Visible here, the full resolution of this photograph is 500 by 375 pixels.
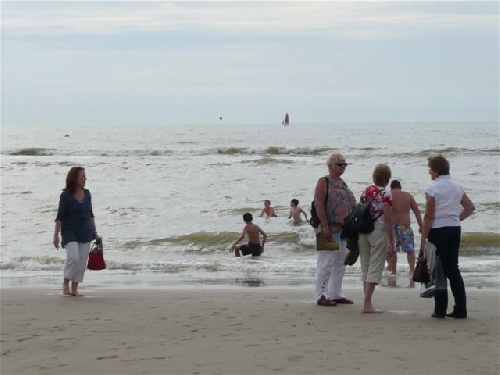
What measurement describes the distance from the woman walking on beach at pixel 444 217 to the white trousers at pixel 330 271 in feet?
3.88

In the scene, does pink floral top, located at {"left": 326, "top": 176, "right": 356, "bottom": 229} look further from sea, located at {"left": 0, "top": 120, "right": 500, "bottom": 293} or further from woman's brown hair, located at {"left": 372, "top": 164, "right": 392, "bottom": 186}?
sea, located at {"left": 0, "top": 120, "right": 500, "bottom": 293}

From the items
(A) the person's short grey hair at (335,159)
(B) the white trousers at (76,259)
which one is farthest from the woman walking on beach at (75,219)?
(A) the person's short grey hair at (335,159)

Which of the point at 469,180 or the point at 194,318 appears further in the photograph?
the point at 469,180

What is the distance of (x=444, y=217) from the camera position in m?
7.66

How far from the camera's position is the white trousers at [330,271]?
8.69m

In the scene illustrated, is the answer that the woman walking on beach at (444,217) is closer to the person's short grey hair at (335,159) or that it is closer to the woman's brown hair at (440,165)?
the woman's brown hair at (440,165)

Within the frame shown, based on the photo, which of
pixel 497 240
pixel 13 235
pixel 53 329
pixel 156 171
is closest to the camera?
pixel 53 329

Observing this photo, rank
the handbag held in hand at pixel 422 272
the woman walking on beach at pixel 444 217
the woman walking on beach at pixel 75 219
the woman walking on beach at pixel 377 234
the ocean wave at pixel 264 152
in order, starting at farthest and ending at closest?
the ocean wave at pixel 264 152, the woman walking on beach at pixel 75 219, the woman walking on beach at pixel 377 234, the handbag held in hand at pixel 422 272, the woman walking on beach at pixel 444 217

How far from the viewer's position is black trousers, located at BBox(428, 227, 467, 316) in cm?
768

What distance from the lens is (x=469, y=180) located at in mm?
33688

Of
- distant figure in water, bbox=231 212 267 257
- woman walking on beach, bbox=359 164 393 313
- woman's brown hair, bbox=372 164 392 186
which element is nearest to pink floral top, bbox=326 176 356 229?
woman walking on beach, bbox=359 164 393 313

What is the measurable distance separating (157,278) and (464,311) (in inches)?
249

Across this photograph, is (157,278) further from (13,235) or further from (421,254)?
(13,235)

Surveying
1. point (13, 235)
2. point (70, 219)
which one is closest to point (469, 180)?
point (13, 235)
